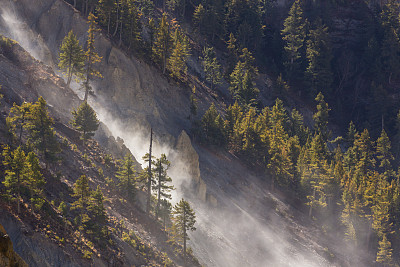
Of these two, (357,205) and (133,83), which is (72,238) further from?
(357,205)

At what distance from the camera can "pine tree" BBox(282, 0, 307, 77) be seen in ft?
350

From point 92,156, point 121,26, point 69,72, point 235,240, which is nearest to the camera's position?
point 92,156

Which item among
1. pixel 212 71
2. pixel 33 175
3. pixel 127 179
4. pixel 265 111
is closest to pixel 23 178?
pixel 33 175

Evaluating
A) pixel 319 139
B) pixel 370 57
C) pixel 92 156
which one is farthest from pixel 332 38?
pixel 92 156

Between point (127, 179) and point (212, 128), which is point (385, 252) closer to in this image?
point (212, 128)

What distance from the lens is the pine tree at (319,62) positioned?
104125 mm

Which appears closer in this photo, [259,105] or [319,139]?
[319,139]

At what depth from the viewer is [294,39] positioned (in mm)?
107938

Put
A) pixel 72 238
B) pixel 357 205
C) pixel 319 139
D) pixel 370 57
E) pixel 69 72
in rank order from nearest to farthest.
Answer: pixel 72 238, pixel 69 72, pixel 357 205, pixel 319 139, pixel 370 57

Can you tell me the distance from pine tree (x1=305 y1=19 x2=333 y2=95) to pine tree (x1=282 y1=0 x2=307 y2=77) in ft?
7.82

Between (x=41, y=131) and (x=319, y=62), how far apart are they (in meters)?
80.9

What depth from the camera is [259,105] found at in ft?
295

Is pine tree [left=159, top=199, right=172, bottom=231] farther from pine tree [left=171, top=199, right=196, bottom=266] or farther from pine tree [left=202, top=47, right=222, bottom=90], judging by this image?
pine tree [left=202, top=47, right=222, bottom=90]

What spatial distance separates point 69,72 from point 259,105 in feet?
143
